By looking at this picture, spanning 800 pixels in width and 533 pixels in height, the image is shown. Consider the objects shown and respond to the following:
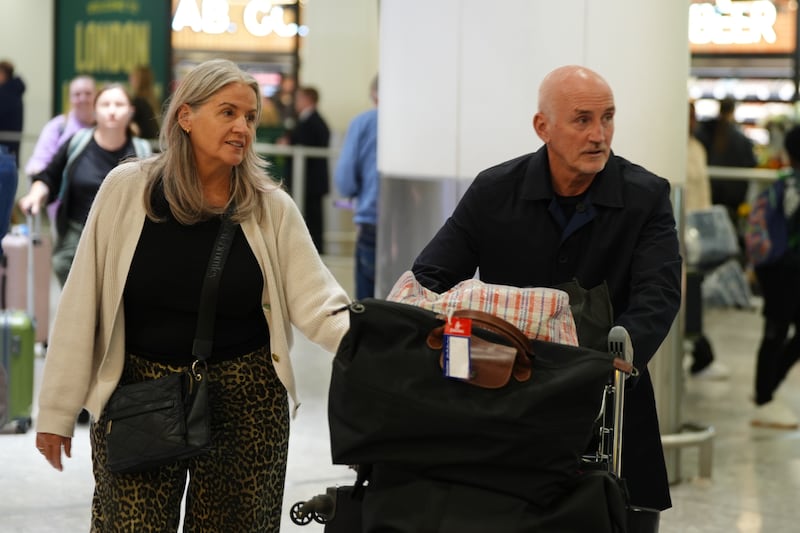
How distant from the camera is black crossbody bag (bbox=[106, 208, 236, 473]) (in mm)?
3510

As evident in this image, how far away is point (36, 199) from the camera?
7.73 m

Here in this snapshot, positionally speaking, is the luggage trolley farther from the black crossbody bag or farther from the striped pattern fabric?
the black crossbody bag

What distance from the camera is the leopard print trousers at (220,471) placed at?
11.8 feet

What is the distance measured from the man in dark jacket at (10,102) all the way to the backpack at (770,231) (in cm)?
1046

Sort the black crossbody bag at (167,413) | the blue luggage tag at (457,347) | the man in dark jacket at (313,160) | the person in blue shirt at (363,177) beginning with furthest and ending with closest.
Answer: the man in dark jacket at (313,160), the person in blue shirt at (363,177), the black crossbody bag at (167,413), the blue luggage tag at (457,347)

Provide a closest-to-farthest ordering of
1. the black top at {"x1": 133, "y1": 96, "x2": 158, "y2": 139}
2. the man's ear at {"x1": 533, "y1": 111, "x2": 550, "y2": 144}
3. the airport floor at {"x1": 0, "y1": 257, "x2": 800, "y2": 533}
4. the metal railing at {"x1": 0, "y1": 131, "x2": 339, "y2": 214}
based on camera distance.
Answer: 1. the man's ear at {"x1": 533, "y1": 111, "x2": 550, "y2": 144}
2. the airport floor at {"x1": 0, "y1": 257, "x2": 800, "y2": 533}
3. the black top at {"x1": 133, "y1": 96, "x2": 158, "y2": 139}
4. the metal railing at {"x1": 0, "y1": 131, "x2": 339, "y2": 214}

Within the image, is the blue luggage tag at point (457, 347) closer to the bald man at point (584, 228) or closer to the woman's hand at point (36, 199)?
→ the bald man at point (584, 228)

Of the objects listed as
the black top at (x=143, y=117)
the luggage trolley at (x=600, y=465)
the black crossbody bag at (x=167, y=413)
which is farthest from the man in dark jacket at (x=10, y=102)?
the luggage trolley at (x=600, y=465)

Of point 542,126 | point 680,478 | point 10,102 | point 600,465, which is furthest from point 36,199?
point 10,102

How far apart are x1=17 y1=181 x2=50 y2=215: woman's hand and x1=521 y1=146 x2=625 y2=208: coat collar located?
4.62 metres

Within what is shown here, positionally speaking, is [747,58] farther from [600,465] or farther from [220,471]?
[600,465]

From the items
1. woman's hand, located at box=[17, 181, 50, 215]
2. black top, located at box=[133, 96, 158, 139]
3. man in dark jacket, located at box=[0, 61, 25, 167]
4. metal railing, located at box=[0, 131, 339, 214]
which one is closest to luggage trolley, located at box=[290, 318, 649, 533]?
woman's hand, located at box=[17, 181, 50, 215]

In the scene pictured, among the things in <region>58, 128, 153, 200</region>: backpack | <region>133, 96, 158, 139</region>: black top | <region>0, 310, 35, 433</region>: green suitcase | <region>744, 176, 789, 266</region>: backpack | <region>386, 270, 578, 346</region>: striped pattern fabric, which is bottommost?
<region>0, 310, 35, 433</region>: green suitcase

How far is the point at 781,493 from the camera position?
23.4 feet
